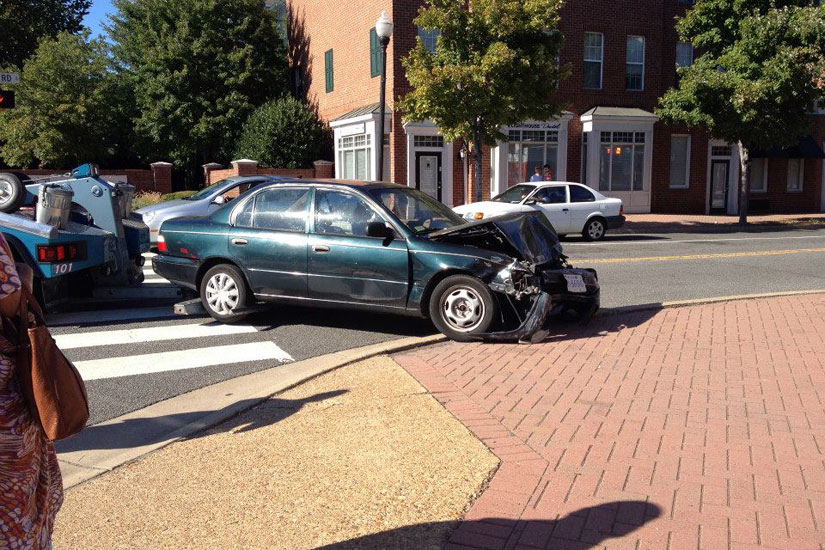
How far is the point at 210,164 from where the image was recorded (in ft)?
98.9

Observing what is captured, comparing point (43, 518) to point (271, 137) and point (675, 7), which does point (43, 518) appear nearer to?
point (271, 137)

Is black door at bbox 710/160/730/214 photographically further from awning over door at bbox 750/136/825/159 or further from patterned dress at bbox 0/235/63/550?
patterned dress at bbox 0/235/63/550

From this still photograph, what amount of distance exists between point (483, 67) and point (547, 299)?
1338 centimetres

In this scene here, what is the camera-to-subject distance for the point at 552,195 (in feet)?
62.3

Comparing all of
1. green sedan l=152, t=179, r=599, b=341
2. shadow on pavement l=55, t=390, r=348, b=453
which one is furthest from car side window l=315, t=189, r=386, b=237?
shadow on pavement l=55, t=390, r=348, b=453

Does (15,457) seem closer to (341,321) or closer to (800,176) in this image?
(341,321)

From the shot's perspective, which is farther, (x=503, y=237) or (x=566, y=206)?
(x=566, y=206)

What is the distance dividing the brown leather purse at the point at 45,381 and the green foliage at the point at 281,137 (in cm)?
2664

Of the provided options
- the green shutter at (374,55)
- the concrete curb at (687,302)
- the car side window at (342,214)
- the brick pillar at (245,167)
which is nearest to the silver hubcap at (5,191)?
the car side window at (342,214)

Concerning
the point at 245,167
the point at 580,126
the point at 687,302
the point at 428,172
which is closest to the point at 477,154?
the point at 428,172

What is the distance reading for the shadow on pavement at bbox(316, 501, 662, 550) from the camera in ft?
11.4

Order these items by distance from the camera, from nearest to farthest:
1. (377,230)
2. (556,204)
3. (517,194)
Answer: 1. (377,230)
2. (556,204)
3. (517,194)

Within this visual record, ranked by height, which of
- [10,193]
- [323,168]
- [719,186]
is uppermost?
[323,168]

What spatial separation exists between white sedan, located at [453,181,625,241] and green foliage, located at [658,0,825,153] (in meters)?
6.08
